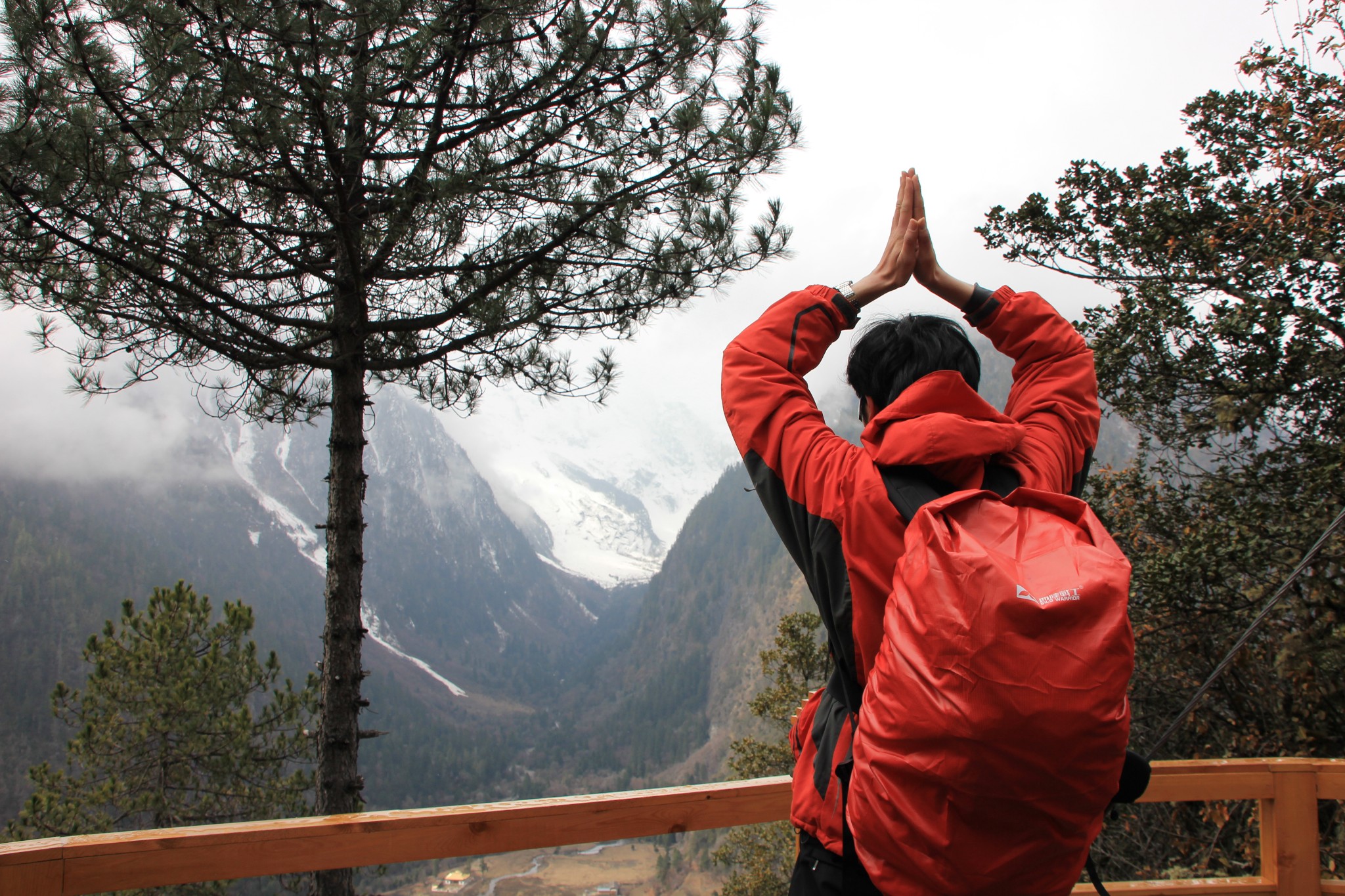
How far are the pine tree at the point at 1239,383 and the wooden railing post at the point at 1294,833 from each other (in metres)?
3.33

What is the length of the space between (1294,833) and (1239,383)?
448 centimetres

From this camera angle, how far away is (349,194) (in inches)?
147

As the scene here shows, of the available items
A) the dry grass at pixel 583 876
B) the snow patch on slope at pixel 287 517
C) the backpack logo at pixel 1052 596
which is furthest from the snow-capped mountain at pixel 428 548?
the backpack logo at pixel 1052 596

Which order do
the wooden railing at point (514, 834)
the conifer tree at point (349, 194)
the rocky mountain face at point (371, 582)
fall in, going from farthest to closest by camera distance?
the rocky mountain face at point (371, 582)
the conifer tree at point (349, 194)
the wooden railing at point (514, 834)

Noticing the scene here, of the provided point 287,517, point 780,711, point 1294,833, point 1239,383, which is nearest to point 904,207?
point 1294,833

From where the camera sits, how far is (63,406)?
366 feet

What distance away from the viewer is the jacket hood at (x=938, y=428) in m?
1.03

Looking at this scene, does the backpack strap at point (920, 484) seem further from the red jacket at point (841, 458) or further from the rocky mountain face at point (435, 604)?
the rocky mountain face at point (435, 604)

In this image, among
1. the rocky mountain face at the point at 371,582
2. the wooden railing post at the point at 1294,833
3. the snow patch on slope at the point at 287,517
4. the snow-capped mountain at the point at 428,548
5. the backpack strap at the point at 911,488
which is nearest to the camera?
the backpack strap at the point at 911,488

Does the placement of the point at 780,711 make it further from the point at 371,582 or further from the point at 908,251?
the point at 371,582

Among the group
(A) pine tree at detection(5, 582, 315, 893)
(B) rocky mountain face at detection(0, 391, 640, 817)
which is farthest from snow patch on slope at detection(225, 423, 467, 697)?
(A) pine tree at detection(5, 582, 315, 893)

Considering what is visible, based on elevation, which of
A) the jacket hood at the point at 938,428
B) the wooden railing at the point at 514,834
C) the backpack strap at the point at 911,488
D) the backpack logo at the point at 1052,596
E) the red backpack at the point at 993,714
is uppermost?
the jacket hood at the point at 938,428

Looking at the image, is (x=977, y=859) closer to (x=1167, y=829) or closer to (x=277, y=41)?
(x=277, y=41)

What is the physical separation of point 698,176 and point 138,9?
8.48 feet
